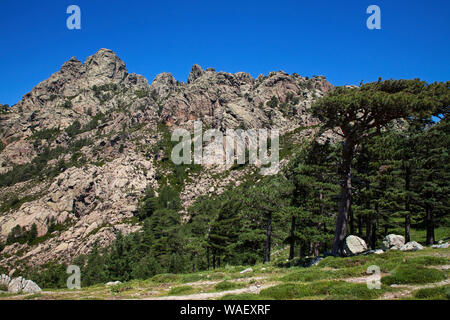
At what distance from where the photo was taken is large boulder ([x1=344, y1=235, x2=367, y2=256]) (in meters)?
19.3

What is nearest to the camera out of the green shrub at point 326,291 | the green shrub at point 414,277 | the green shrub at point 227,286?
the green shrub at point 326,291

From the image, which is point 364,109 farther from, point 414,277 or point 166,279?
point 166,279

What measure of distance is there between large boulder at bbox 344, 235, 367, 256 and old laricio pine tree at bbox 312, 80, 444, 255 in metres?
0.55

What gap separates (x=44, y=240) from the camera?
100312 mm

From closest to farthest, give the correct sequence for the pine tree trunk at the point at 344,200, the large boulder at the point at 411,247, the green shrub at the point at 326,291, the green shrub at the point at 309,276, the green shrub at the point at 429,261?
the green shrub at the point at 326,291 < the green shrub at the point at 429,261 < the green shrub at the point at 309,276 < the large boulder at the point at 411,247 < the pine tree trunk at the point at 344,200

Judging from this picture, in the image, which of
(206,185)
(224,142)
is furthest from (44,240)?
(224,142)

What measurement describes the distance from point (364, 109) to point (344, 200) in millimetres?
7229

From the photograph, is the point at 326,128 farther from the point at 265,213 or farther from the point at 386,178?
the point at 265,213

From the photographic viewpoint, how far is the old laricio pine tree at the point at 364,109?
16922 mm

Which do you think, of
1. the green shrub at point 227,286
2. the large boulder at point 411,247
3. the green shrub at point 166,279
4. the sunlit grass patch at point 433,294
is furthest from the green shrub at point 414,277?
the green shrub at point 166,279

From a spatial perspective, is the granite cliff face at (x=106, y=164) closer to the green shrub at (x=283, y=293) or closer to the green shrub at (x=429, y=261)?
the green shrub at (x=283, y=293)

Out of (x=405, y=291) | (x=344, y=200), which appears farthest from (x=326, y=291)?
(x=344, y=200)

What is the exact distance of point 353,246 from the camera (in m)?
19.6
